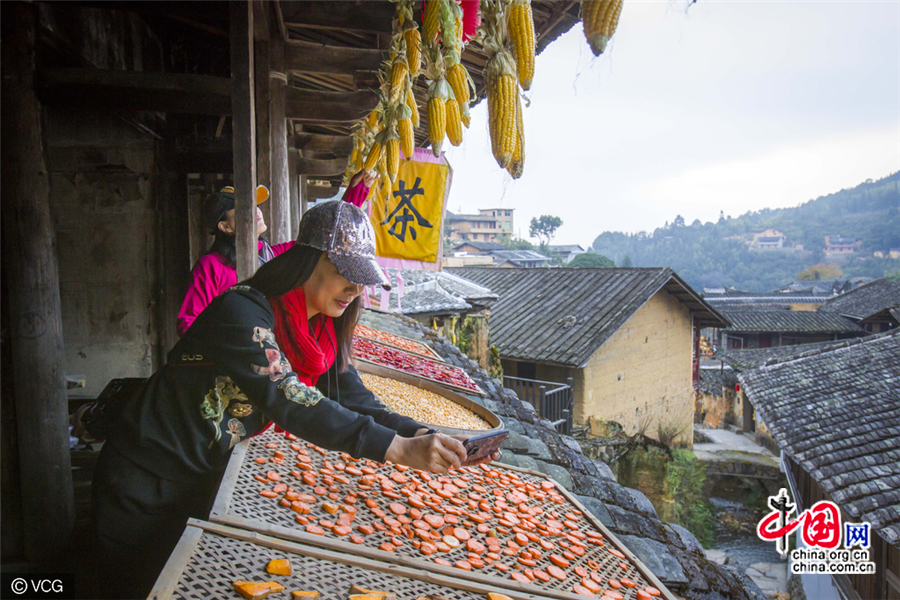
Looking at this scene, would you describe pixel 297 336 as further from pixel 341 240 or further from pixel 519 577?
pixel 519 577

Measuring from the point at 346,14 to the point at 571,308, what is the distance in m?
13.9

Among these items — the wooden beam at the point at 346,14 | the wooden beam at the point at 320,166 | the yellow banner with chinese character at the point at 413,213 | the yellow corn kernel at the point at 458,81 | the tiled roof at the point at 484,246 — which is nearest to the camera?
the yellow corn kernel at the point at 458,81

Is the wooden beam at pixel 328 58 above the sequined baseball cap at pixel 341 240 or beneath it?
above

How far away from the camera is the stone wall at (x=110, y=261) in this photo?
5.04 m

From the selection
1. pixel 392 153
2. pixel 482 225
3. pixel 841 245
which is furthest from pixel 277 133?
pixel 841 245

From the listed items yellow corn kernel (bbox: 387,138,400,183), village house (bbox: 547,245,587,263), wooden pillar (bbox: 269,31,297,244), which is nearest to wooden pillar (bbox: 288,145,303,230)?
wooden pillar (bbox: 269,31,297,244)

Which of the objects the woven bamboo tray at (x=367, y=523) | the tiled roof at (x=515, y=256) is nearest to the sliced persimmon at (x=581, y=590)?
the woven bamboo tray at (x=367, y=523)

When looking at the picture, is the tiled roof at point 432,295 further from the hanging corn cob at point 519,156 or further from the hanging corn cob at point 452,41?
the hanging corn cob at point 519,156

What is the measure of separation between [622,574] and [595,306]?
1456cm

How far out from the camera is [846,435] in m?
8.75

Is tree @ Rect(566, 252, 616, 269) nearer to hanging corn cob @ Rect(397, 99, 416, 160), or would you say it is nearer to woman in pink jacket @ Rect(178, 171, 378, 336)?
woman in pink jacket @ Rect(178, 171, 378, 336)

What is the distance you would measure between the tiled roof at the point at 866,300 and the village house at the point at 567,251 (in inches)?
1390

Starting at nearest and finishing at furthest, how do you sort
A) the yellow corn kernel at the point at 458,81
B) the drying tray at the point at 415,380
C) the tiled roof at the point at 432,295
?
the yellow corn kernel at the point at 458,81
the drying tray at the point at 415,380
the tiled roof at the point at 432,295

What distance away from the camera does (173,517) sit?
1.87 meters
